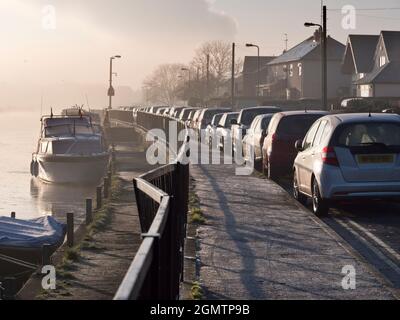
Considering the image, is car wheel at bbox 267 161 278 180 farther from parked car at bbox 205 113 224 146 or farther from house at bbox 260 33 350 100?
house at bbox 260 33 350 100

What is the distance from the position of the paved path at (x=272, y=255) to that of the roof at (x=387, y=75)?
5997cm

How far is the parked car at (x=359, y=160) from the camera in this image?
1378cm

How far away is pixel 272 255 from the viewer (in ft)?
34.2

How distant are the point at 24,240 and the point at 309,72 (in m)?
83.5

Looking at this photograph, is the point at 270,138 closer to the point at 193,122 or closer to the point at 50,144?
the point at 50,144

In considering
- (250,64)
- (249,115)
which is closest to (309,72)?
(250,64)

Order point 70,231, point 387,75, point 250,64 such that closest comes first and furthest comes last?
point 70,231 < point 387,75 < point 250,64

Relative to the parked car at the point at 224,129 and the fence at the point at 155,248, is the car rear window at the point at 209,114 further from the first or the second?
the fence at the point at 155,248

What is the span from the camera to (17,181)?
163ft

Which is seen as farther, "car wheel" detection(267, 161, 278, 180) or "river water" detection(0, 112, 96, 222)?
"river water" detection(0, 112, 96, 222)

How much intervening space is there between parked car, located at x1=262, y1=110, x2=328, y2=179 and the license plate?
5998 mm

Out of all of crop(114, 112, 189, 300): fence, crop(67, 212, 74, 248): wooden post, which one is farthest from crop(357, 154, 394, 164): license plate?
crop(67, 212, 74, 248): wooden post

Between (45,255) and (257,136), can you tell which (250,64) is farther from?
(45,255)

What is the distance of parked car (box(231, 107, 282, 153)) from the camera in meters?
29.5
